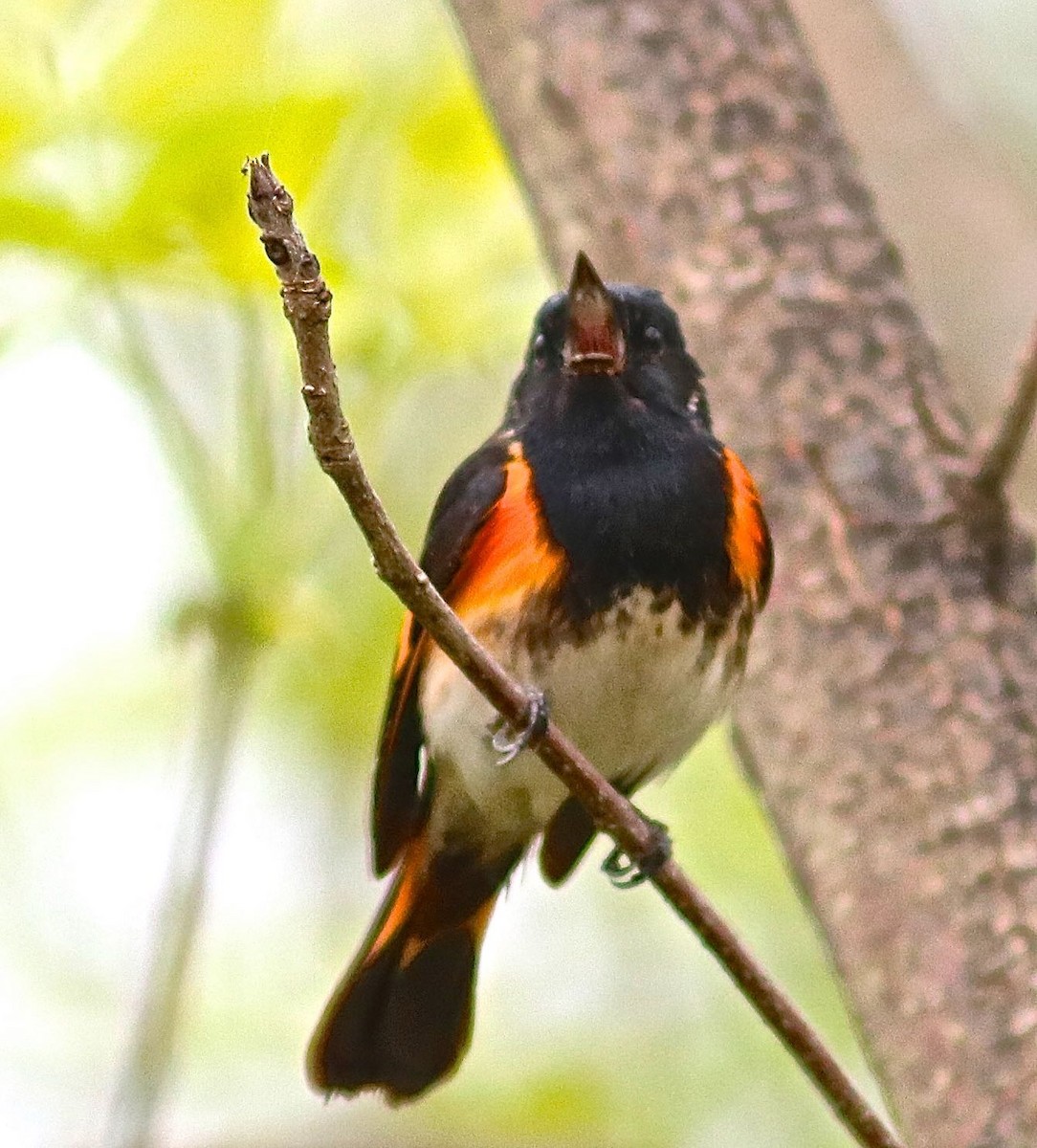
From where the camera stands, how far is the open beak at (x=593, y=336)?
2.83 metres


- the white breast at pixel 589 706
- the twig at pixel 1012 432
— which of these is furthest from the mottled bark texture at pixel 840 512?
the white breast at pixel 589 706

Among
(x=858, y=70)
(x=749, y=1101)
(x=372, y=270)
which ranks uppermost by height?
(x=372, y=270)

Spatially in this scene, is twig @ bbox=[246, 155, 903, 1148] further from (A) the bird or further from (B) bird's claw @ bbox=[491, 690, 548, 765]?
(A) the bird

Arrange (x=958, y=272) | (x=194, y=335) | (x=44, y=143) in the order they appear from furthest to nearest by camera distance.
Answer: (x=958, y=272)
(x=194, y=335)
(x=44, y=143)

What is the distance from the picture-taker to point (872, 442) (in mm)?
3066

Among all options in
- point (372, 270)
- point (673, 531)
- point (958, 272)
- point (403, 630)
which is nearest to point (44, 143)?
point (372, 270)

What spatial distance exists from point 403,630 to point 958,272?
2503 millimetres

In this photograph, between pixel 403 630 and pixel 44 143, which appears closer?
pixel 44 143

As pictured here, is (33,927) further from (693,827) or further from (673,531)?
(673,531)

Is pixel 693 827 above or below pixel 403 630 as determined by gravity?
below

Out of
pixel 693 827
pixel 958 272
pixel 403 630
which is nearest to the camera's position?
pixel 403 630

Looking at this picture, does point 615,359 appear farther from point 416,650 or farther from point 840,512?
point 416,650

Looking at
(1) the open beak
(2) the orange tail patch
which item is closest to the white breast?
(2) the orange tail patch

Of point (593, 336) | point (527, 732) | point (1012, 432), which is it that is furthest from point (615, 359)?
point (527, 732)
